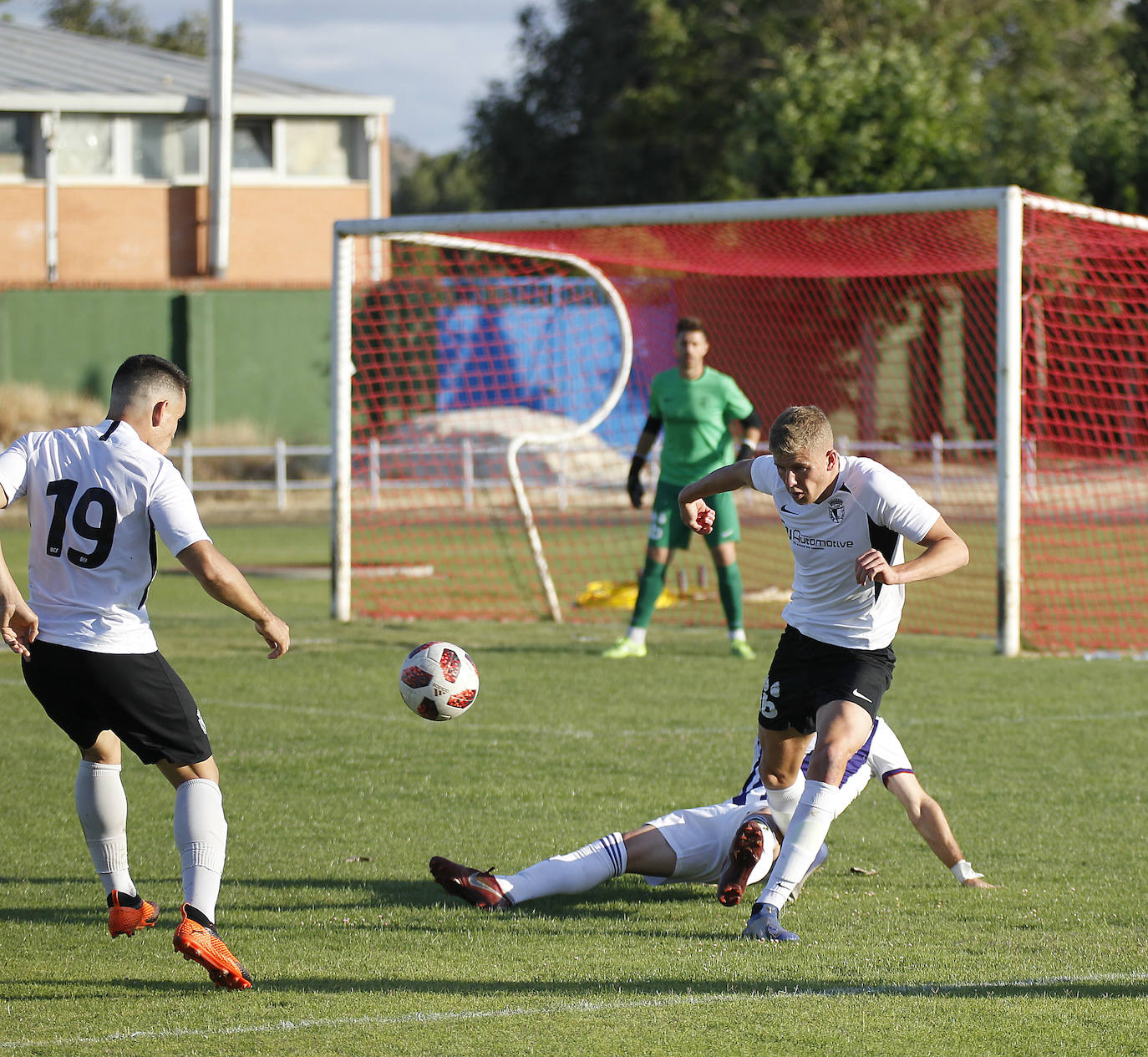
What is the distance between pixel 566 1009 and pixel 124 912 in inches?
57.4

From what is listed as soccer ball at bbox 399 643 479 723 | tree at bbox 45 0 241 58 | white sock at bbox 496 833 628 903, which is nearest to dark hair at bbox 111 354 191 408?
soccer ball at bbox 399 643 479 723

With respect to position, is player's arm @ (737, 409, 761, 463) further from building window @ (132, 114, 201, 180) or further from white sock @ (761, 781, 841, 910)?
building window @ (132, 114, 201, 180)

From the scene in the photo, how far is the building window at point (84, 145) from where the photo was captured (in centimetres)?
2973

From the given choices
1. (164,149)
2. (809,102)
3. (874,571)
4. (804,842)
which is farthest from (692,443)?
(164,149)

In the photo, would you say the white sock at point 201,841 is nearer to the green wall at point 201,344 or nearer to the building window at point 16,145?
the green wall at point 201,344

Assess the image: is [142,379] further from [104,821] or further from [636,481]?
[636,481]

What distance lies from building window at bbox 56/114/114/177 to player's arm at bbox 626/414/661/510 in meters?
23.0

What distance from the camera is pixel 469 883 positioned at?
4.89 metres

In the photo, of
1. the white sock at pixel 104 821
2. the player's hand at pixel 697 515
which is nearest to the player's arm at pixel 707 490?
the player's hand at pixel 697 515

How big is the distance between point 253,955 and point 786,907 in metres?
1.76

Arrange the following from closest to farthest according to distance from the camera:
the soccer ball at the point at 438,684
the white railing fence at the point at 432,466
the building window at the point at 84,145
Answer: the soccer ball at the point at 438,684 → the white railing fence at the point at 432,466 → the building window at the point at 84,145

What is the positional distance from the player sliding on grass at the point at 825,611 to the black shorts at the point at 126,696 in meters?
1.77

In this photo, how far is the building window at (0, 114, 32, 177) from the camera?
2939 cm

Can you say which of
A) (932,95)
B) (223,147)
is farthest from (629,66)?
(223,147)
